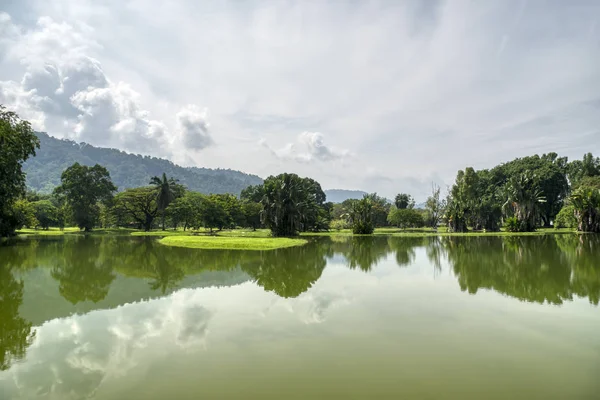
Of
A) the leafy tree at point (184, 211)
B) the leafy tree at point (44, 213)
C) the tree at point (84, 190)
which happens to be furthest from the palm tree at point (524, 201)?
the leafy tree at point (44, 213)

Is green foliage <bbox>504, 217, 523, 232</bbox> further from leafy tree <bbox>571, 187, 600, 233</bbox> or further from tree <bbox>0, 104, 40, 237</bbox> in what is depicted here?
tree <bbox>0, 104, 40, 237</bbox>

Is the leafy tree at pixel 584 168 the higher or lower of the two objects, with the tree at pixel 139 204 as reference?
higher

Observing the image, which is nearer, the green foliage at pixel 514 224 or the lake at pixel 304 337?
the lake at pixel 304 337

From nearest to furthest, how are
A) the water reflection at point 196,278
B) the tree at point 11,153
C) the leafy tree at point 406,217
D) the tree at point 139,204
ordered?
the water reflection at point 196,278 < the tree at point 11,153 < the tree at point 139,204 < the leafy tree at point 406,217

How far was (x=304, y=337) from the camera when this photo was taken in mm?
9500

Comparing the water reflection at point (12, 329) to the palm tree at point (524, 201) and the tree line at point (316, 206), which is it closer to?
the tree line at point (316, 206)

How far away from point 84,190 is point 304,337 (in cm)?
7725

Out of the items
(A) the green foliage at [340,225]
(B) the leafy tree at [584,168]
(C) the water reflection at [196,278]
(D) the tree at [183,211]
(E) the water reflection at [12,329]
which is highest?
(B) the leafy tree at [584,168]

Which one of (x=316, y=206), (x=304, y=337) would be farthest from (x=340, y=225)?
(x=304, y=337)

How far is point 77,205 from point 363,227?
2239 inches

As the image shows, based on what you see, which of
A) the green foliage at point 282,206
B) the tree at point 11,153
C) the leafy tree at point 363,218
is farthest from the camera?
the leafy tree at point 363,218

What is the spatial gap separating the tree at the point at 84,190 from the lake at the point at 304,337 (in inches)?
2361

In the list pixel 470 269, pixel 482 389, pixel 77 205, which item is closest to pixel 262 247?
pixel 470 269

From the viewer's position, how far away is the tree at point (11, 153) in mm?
31938
